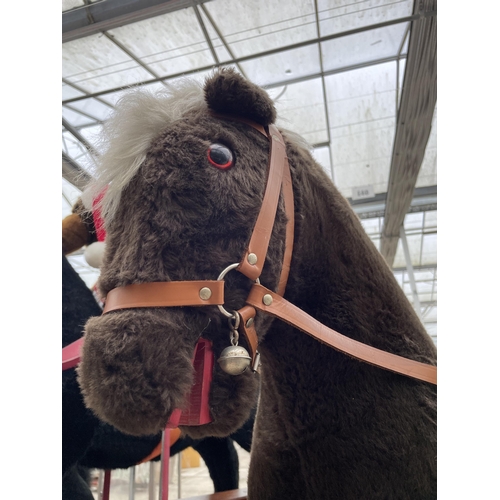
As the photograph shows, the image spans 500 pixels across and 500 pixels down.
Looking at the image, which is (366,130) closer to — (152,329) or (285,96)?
(285,96)

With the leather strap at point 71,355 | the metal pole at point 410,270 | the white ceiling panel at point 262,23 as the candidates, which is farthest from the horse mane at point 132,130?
the metal pole at point 410,270

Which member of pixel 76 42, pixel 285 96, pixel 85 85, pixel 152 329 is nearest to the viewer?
pixel 152 329

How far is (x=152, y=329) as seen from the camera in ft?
1.89

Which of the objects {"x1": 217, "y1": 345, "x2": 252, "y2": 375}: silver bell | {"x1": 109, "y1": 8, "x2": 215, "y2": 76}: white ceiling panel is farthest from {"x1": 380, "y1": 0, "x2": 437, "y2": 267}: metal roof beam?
{"x1": 109, "y1": 8, "x2": 215, "y2": 76}: white ceiling panel

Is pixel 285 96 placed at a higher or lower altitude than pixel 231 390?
higher

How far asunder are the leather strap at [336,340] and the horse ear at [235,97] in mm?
294

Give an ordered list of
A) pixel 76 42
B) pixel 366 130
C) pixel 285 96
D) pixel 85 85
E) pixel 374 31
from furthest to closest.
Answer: pixel 366 130
pixel 285 96
pixel 374 31
pixel 85 85
pixel 76 42

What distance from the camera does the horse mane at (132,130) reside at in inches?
26.8

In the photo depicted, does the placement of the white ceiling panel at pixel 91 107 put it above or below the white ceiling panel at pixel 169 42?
below

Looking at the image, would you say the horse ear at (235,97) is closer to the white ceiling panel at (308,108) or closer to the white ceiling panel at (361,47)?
the white ceiling panel at (361,47)

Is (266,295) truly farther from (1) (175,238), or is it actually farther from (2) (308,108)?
(2) (308,108)

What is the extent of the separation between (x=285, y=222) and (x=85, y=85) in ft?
4.50

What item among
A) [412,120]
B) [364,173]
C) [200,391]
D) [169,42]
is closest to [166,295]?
[200,391]
